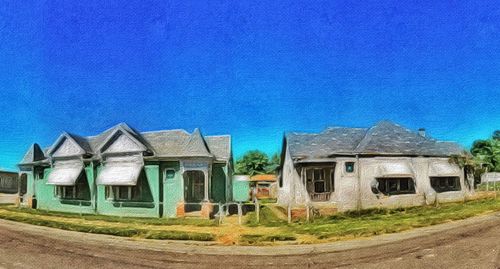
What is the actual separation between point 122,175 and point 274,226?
1113 cm

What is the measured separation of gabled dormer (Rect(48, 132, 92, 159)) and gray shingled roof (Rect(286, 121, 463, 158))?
15191 mm

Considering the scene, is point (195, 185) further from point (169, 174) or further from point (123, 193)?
point (123, 193)

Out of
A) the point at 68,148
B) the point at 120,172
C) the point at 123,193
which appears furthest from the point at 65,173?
the point at 120,172

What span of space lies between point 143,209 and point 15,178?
31792mm

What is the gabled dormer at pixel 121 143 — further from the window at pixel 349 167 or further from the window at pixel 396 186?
the window at pixel 396 186

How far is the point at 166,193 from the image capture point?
2291 centimetres

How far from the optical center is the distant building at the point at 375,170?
2267 cm

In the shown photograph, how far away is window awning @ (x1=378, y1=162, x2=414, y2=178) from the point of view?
72.7 feet

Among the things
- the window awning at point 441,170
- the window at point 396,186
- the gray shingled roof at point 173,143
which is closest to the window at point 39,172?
the gray shingled roof at point 173,143

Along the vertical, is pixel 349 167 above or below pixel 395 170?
above

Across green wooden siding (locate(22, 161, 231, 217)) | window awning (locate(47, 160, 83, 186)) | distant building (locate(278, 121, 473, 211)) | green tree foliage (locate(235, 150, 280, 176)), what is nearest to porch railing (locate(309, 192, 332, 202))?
distant building (locate(278, 121, 473, 211))

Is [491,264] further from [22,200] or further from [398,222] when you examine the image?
[22,200]

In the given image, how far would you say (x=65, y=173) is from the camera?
2281 cm

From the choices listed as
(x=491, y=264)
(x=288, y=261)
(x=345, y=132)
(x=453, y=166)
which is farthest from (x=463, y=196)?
(x=288, y=261)
